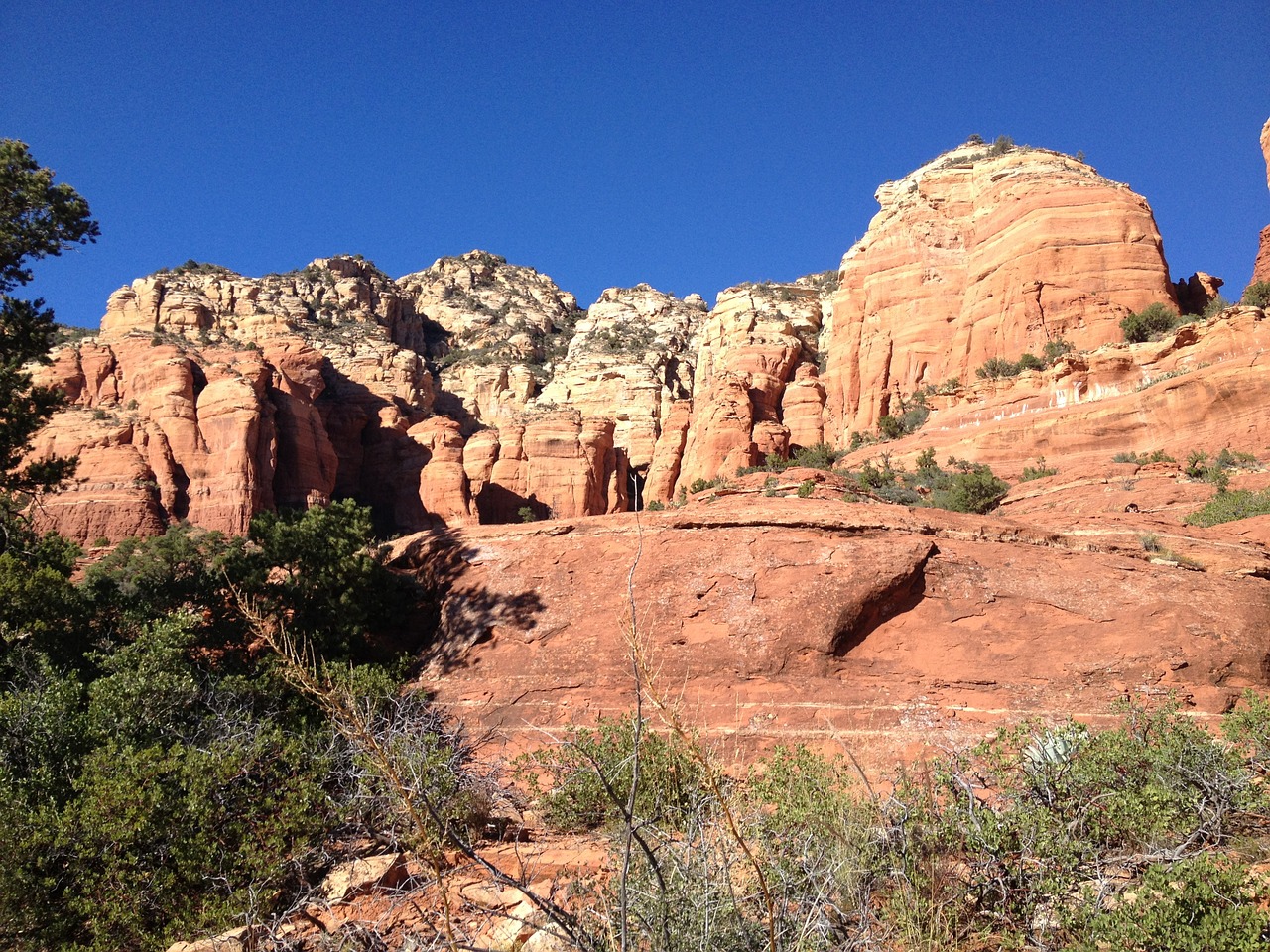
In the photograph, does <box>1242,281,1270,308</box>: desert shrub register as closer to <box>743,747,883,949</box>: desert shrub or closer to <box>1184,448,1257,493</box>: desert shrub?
<box>1184,448,1257,493</box>: desert shrub

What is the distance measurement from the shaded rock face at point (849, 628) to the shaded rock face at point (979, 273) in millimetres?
29881

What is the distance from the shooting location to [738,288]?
197ft

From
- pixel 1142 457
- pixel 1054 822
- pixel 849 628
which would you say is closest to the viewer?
pixel 1054 822

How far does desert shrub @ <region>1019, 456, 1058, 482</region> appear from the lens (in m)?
27.1

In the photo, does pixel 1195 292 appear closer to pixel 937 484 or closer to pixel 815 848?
pixel 937 484

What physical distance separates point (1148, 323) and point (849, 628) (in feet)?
106

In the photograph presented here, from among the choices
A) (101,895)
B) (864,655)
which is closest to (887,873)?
(864,655)

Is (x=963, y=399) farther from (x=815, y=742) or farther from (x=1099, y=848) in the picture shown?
(x=1099, y=848)

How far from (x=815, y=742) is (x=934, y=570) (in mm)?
3401

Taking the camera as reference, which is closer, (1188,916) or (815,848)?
(1188,916)

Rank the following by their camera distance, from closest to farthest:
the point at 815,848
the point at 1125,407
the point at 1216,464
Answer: the point at 815,848 → the point at 1216,464 → the point at 1125,407

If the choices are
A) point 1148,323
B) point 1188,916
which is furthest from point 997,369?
point 1188,916

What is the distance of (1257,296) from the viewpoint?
1149 inches

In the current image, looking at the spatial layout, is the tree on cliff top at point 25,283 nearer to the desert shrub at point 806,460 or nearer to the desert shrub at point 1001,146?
the desert shrub at point 806,460
